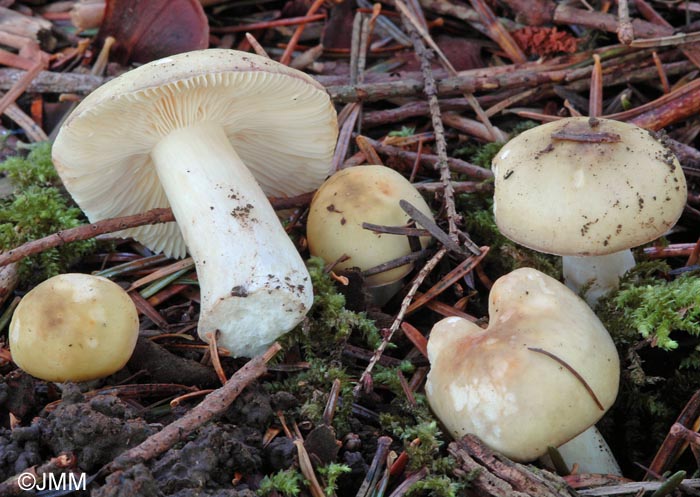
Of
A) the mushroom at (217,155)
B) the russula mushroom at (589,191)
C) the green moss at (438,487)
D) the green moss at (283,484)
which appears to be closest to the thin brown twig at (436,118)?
the russula mushroom at (589,191)

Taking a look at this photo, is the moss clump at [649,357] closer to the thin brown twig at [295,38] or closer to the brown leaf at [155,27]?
the thin brown twig at [295,38]

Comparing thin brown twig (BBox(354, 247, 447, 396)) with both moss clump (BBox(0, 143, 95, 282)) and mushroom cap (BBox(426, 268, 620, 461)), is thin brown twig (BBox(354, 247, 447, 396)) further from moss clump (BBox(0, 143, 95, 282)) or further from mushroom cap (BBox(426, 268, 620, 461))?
moss clump (BBox(0, 143, 95, 282))

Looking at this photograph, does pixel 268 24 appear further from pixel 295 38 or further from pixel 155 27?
pixel 155 27

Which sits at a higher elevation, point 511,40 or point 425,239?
point 511,40

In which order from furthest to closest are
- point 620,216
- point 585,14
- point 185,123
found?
1. point 585,14
2. point 185,123
3. point 620,216

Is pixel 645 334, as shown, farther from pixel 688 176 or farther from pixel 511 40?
pixel 511 40

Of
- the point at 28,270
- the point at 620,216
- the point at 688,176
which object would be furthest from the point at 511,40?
the point at 28,270

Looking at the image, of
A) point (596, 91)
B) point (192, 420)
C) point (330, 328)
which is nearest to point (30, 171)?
point (330, 328)

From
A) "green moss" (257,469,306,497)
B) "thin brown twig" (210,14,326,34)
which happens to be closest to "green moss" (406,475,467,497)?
"green moss" (257,469,306,497)
